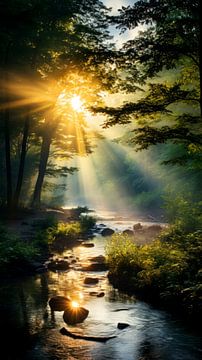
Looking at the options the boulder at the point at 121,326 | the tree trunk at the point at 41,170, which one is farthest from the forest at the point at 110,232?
the tree trunk at the point at 41,170

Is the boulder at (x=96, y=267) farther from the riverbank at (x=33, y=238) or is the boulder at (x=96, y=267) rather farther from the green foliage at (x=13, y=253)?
the green foliage at (x=13, y=253)

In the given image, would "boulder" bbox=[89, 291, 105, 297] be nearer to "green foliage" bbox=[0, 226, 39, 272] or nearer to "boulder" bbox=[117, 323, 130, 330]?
"boulder" bbox=[117, 323, 130, 330]

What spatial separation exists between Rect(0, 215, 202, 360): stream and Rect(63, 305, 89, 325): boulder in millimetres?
138

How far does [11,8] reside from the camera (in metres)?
15.9

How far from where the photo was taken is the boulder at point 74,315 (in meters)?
10.6

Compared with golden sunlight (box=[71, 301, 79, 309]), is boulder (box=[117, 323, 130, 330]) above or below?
below

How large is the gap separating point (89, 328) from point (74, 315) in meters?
0.67

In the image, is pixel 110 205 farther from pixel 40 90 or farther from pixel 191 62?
pixel 191 62

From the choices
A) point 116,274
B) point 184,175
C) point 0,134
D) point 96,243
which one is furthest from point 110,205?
point 116,274

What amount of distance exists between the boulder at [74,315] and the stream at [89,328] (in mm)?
138

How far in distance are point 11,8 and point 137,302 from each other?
454 inches

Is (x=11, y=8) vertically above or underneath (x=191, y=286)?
above

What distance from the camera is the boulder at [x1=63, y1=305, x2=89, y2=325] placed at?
10594 mm

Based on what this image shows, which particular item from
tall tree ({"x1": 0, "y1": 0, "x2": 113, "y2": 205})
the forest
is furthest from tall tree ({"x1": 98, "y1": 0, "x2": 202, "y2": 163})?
tall tree ({"x1": 0, "y1": 0, "x2": 113, "y2": 205})
